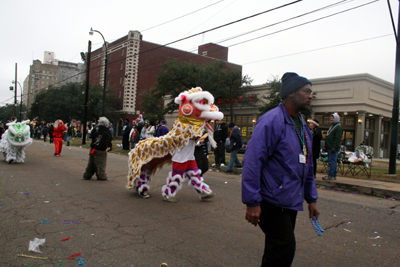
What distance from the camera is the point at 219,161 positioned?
12.1 m

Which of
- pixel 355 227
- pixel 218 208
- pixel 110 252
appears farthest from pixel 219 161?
pixel 110 252

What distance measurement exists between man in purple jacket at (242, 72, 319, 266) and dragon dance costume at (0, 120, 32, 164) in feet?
36.1

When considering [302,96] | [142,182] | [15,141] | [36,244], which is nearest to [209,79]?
[15,141]

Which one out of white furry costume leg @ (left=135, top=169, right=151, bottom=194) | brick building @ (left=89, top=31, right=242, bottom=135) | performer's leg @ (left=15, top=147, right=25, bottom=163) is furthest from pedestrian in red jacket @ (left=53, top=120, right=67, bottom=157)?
brick building @ (left=89, top=31, right=242, bottom=135)

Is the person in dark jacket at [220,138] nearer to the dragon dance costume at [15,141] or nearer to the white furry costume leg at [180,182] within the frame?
the white furry costume leg at [180,182]

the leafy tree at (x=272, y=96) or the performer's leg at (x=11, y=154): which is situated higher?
the leafy tree at (x=272, y=96)

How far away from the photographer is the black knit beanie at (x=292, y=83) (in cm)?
261

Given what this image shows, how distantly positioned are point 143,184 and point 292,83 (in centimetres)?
463

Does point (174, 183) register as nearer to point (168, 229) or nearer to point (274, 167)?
point (168, 229)

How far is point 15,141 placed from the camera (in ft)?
36.0

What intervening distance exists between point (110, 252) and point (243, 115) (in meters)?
30.9

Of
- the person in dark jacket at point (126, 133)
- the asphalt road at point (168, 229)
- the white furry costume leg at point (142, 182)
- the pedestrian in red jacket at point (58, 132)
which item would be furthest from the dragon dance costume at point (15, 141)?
the white furry costume leg at point (142, 182)

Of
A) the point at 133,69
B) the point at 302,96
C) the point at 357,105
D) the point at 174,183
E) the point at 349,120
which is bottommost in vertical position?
Result: the point at 174,183

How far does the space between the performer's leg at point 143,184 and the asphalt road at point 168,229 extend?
0.20m
